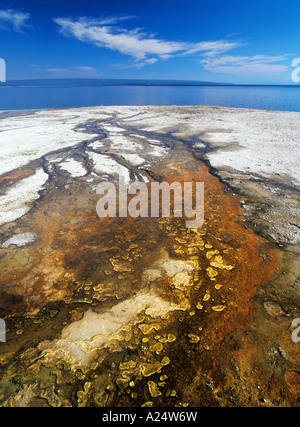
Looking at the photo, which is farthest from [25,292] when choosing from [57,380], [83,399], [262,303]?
[262,303]

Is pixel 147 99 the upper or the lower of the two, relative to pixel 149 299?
upper

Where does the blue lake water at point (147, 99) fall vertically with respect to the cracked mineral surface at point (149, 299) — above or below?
above

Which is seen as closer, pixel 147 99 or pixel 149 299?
pixel 149 299

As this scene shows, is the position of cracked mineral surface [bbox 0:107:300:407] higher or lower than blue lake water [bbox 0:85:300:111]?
lower

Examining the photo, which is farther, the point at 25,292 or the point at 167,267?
the point at 167,267

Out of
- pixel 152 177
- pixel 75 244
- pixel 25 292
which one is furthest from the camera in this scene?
pixel 152 177

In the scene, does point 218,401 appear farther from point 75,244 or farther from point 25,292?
point 75,244

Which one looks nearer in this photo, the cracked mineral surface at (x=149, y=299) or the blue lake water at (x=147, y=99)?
the cracked mineral surface at (x=149, y=299)

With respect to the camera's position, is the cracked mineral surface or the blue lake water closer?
the cracked mineral surface
